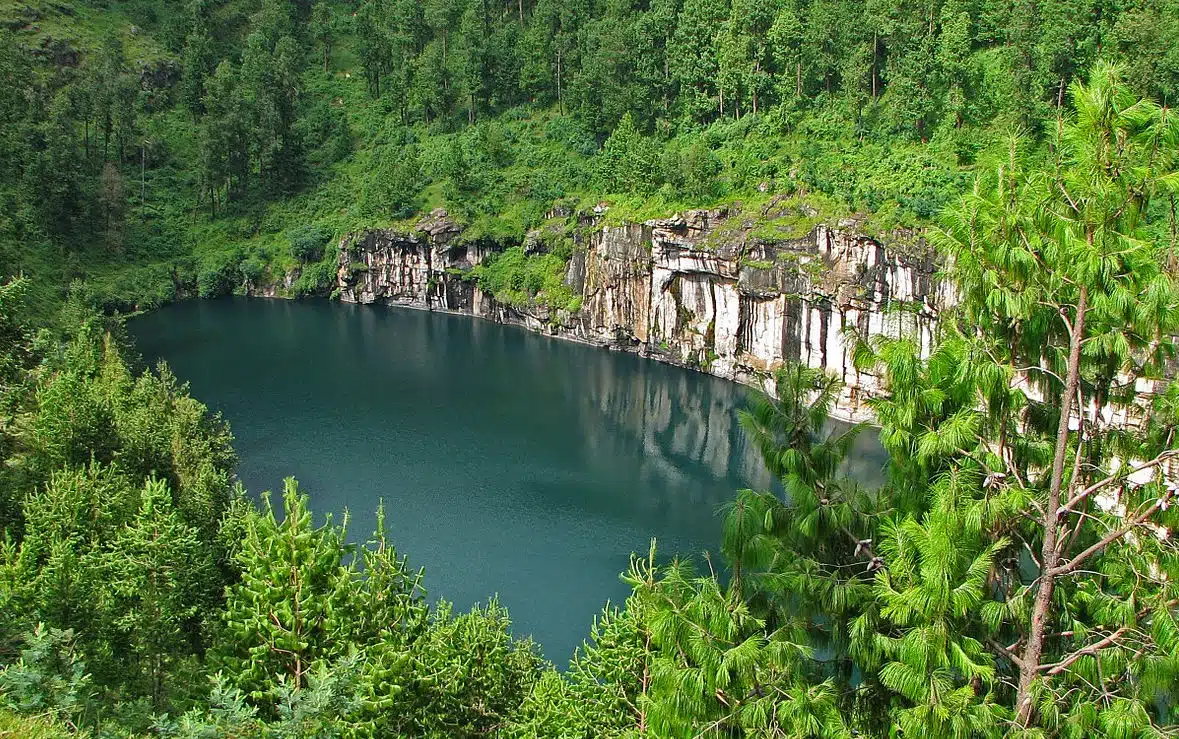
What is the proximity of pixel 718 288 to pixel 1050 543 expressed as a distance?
45.6 m

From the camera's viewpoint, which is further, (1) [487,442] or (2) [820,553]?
(1) [487,442]

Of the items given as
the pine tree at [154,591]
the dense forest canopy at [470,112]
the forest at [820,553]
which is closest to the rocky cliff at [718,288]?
the dense forest canopy at [470,112]

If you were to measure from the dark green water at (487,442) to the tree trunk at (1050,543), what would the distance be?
797 inches

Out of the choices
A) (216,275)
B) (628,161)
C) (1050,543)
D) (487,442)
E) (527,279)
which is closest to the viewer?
(1050,543)

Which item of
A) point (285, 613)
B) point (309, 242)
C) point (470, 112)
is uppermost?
point (470, 112)

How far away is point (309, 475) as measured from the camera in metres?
40.4

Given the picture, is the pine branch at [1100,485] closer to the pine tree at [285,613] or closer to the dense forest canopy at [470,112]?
the pine tree at [285,613]

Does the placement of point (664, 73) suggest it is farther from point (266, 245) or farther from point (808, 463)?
point (808, 463)

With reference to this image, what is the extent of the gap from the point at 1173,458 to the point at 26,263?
68.2 m

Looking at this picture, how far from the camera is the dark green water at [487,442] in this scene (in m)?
33.4

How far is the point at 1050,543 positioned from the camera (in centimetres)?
840

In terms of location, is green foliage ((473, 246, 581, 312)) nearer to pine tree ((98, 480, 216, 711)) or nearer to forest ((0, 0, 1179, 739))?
forest ((0, 0, 1179, 739))

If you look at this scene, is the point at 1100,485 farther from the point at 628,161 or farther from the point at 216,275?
the point at 216,275

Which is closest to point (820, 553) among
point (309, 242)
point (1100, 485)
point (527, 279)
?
point (1100, 485)
